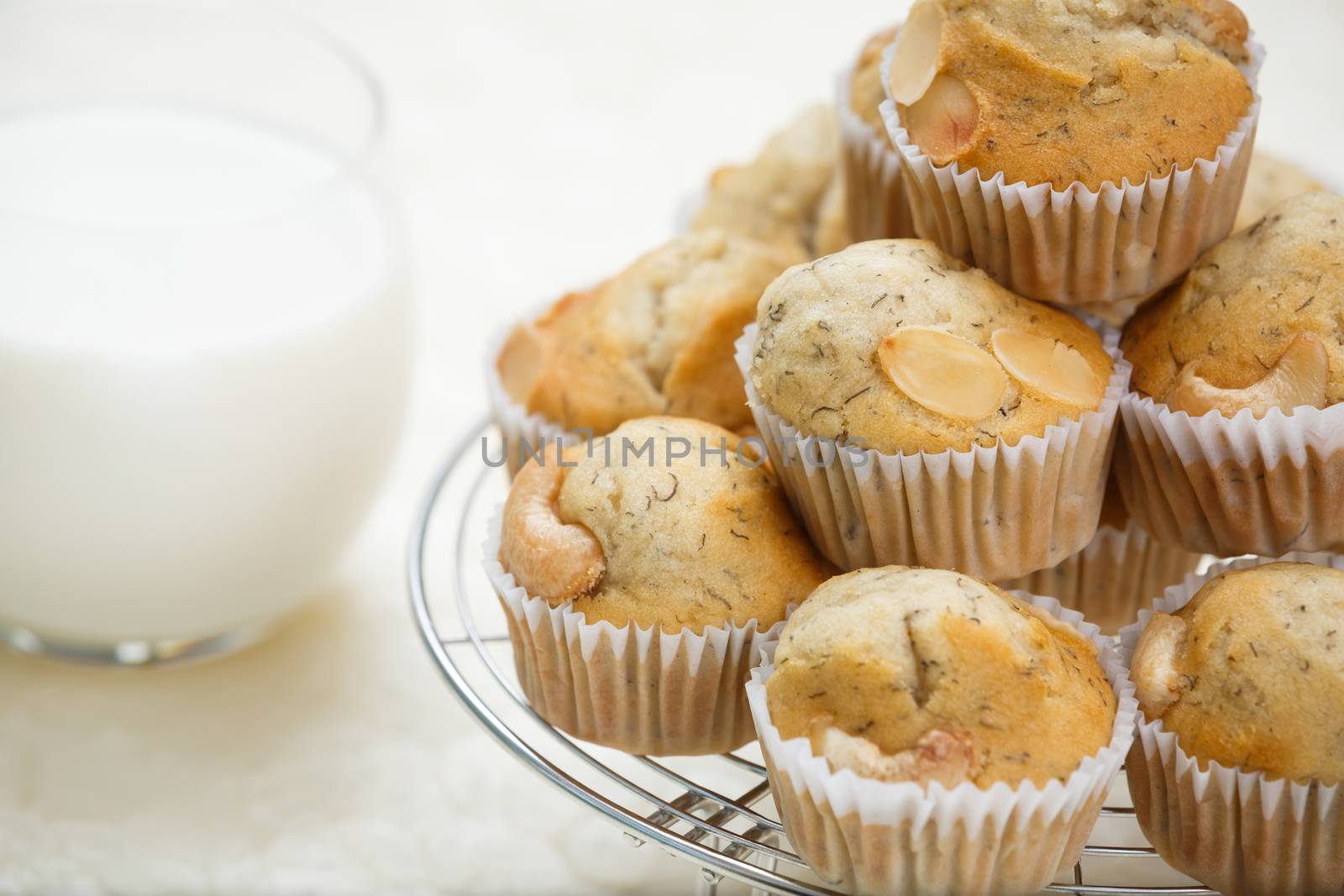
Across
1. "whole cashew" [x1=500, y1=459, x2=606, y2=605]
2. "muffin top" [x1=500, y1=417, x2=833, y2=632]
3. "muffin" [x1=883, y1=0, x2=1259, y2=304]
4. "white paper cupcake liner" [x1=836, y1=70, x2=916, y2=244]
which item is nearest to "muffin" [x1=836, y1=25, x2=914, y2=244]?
"white paper cupcake liner" [x1=836, y1=70, x2=916, y2=244]

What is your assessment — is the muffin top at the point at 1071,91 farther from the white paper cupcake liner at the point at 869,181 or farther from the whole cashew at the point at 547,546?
the whole cashew at the point at 547,546

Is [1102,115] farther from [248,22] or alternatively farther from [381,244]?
[248,22]

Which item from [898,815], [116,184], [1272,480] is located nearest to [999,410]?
[1272,480]

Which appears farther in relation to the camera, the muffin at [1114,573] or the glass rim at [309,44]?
the glass rim at [309,44]

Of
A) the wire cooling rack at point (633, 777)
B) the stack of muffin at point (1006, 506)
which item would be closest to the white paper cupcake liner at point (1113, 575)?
the stack of muffin at point (1006, 506)

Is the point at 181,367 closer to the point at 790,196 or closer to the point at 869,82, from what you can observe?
the point at 790,196

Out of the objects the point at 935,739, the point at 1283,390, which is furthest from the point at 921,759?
the point at 1283,390
